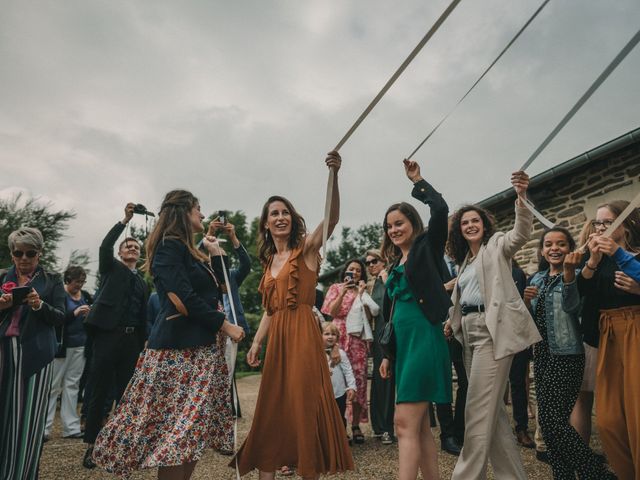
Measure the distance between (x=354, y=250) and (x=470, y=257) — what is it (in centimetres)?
6301

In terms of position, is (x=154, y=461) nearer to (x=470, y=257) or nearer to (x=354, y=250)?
(x=470, y=257)

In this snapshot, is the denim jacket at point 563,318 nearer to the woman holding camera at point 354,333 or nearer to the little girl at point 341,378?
the little girl at point 341,378

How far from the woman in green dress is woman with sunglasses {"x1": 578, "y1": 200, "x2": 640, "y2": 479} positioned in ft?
3.26

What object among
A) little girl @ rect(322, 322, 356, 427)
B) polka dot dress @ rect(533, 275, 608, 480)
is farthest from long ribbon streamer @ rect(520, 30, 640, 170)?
little girl @ rect(322, 322, 356, 427)

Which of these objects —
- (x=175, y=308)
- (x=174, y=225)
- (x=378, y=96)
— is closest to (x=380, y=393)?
(x=175, y=308)

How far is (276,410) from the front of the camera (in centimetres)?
286

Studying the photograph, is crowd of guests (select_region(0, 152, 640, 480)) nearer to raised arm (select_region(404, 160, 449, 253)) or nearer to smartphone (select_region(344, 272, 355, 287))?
raised arm (select_region(404, 160, 449, 253))

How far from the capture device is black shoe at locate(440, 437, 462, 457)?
15.1ft

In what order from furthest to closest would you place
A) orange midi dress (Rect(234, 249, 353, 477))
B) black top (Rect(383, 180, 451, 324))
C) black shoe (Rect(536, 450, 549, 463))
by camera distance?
black shoe (Rect(536, 450, 549, 463)) → black top (Rect(383, 180, 451, 324)) → orange midi dress (Rect(234, 249, 353, 477))

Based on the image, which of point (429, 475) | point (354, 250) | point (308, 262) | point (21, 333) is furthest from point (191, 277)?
point (354, 250)

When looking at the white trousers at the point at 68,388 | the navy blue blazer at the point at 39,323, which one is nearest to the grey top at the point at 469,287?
the navy blue blazer at the point at 39,323

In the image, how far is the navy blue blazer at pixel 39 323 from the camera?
3.36 metres

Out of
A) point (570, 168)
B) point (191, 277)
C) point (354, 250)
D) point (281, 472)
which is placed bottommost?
point (281, 472)

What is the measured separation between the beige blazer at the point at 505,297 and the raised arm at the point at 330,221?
3.90 feet
